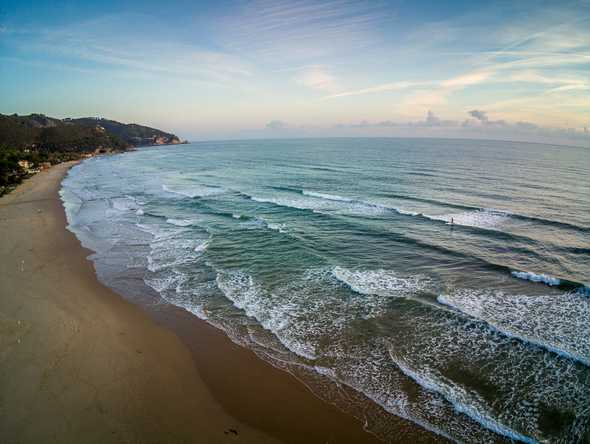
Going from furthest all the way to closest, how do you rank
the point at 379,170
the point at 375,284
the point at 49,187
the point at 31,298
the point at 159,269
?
the point at 379,170 → the point at 49,187 → the point at 159,269 → the point at 375,284 → the point at 31,298

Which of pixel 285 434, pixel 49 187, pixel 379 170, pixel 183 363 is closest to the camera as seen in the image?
pixel 285 434

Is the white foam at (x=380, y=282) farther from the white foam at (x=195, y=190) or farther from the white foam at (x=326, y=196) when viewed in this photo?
the white foam at (x=195, y=190)

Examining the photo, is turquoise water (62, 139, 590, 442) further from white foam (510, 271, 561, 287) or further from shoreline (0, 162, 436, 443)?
shoreline (0, 162, 436, 443)

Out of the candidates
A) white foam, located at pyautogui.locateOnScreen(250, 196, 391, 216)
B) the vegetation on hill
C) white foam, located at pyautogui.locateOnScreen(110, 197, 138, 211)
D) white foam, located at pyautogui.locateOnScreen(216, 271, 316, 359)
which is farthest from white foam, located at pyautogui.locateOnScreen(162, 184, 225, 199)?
Result: the vegetation on hill

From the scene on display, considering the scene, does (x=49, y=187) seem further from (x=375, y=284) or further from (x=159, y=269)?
(x=375, y=284)

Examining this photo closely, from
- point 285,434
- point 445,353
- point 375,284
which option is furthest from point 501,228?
point 285,434

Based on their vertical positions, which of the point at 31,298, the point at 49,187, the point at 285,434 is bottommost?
the point at 285,434

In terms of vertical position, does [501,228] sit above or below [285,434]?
above
